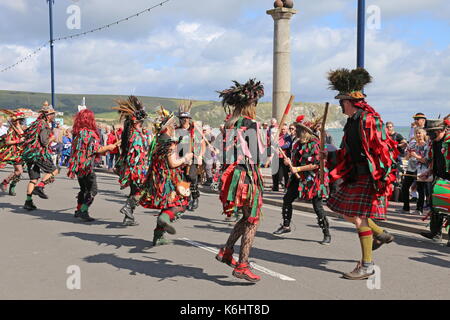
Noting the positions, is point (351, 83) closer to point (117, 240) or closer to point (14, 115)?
point (117, 240)

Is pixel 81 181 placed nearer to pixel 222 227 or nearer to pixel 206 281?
pixel 222 227

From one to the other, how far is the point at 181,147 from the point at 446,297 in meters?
4.28

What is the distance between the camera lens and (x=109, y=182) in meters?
17.6

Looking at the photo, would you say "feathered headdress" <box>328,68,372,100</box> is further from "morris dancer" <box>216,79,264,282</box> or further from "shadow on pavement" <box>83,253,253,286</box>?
"shadow on pavement" <box>83,253,253,286</box>

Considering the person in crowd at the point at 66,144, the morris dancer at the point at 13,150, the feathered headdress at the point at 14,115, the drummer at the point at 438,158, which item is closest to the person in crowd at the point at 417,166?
the drummer at the point at 438,158

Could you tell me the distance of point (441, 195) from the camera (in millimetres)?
7598

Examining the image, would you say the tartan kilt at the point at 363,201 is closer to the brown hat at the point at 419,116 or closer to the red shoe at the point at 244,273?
the red shoe at the point at 244,273

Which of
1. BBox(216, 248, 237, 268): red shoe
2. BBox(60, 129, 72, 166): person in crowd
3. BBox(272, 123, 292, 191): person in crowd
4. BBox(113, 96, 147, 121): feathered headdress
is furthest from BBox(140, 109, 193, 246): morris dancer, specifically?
BBox(60, 129, 72, 166): person in crowd

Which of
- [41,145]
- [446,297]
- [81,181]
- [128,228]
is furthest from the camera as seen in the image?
[41,145]

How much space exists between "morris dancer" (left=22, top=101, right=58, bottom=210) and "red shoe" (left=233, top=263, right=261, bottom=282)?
6.69 metres

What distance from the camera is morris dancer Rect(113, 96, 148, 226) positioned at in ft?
29.9
